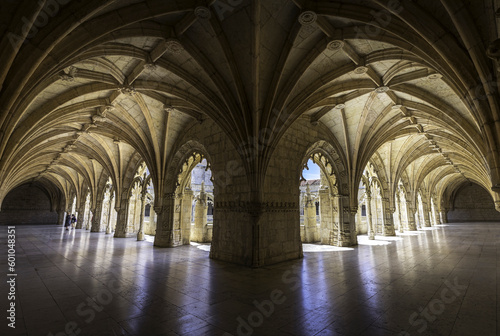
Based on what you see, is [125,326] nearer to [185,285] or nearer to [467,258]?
[185,285]

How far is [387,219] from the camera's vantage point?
16250 mm

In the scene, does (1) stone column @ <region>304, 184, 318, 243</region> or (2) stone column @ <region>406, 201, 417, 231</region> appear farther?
(2) stone column @ <region>406, 201, 417, 231</region>

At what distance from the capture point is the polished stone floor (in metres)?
3.31

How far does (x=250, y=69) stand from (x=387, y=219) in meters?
14.3

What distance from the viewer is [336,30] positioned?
6047 millimetres

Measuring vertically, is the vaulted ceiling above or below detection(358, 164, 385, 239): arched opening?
above

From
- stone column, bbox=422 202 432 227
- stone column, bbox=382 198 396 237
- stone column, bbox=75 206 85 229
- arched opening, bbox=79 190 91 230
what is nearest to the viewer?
stone column, bbox=382 198 396 237

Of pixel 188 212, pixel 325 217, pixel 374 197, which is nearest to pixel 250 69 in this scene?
pixel 188 212

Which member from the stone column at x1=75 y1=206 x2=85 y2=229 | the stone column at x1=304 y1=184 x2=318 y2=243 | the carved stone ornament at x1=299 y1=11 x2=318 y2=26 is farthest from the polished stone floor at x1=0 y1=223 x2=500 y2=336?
the stone column at x1=75 y1=206 x2=85 y2=229

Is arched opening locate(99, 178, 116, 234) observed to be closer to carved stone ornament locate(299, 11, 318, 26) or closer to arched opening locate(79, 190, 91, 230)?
arched opening locate(79, 190, 91, 230)

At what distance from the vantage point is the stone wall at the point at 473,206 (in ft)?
105

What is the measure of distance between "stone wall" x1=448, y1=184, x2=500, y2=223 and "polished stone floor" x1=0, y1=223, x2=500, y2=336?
34.5m

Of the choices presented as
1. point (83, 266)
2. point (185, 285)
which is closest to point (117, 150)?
point (83, 266)

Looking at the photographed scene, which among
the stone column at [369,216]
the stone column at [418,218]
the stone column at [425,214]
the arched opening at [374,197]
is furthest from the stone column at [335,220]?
the stone column at [425,214]
